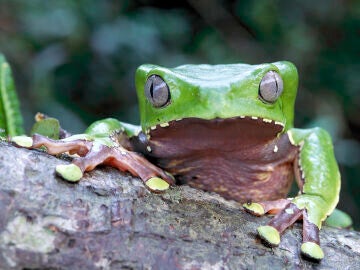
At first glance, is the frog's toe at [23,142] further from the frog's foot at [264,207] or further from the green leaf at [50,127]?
the frog's foot at [264,207]

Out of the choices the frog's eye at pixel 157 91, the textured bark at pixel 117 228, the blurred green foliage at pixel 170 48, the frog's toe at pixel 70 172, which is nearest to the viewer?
the textured bark at pixel 117 228

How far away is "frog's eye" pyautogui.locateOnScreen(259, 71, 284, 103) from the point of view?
6.09 ft

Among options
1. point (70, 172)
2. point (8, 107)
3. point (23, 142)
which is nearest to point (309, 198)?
point (70, 172)

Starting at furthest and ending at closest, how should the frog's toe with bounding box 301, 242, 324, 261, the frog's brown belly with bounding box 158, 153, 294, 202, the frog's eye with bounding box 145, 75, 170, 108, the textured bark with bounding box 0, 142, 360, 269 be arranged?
1. the frog's brown belly with bounding box 158, 153, 294, 202
2. the frog's eye with bounding box 145, 75, 170, 108
3. the frog's toe with bounding box 301, 242, 324, 261
4. the textured bark with bounding box 0, 142, 360, 269

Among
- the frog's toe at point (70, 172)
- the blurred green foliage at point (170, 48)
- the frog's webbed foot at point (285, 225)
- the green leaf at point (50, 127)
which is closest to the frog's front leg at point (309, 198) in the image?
the frog's webbed foot at point (285, 225)

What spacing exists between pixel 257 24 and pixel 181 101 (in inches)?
139

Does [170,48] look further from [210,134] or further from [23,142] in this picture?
[23,142]

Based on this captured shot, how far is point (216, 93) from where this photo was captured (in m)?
1.73

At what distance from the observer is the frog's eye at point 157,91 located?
1.85 m

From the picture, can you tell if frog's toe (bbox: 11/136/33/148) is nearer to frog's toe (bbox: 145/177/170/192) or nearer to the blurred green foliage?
frog's toe (bbox: 145/177/170/192)

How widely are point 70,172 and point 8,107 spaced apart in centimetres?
73

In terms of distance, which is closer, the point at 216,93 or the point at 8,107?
the point at 216,93

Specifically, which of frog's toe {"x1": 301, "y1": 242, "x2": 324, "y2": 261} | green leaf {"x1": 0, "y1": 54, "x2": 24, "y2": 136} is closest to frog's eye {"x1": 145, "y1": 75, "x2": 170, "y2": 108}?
green leaf {"x1": 0, "y1": 54, "x2": 24, "y2": 136}

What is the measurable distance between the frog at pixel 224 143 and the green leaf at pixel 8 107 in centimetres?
32
